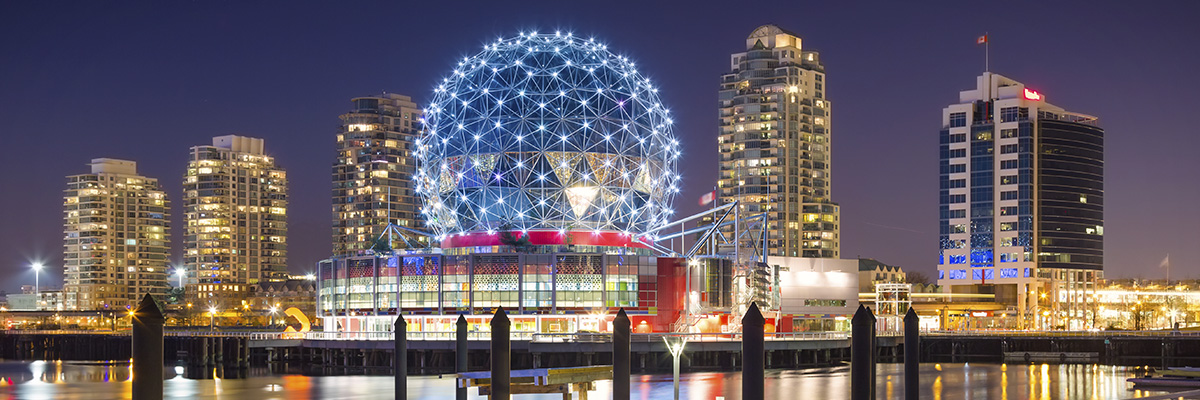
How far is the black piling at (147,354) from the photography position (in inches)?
742

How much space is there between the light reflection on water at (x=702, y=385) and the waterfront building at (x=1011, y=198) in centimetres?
8565

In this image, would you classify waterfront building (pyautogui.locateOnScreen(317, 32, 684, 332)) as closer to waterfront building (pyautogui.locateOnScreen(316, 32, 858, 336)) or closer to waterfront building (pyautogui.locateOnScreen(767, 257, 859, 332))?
waterfront building (pyautogui.locateOnScreen(316, 32, 858, 336))

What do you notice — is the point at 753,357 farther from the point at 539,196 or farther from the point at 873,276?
the point at 873,276

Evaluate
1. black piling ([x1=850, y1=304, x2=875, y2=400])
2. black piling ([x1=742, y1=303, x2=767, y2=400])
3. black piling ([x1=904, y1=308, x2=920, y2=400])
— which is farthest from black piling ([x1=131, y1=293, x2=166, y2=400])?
black piling ([x1=904, y1=308, x2=920, y2=400])

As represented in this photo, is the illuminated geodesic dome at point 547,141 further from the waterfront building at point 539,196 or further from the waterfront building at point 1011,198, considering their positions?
the waterfront building at point 1011,198

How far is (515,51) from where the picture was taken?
10300 cm

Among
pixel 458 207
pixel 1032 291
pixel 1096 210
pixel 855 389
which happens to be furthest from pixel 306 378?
pixel 1096 210

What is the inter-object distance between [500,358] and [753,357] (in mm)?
8076

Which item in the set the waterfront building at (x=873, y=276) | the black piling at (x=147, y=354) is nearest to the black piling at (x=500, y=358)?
the black piling at (x=147, y=354)

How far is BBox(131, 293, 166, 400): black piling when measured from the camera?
61.9 feet

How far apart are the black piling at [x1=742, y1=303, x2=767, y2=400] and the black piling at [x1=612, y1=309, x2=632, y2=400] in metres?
5.86

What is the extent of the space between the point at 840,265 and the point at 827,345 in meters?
33.7

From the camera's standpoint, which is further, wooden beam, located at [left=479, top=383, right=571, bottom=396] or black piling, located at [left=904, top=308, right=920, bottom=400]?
wooden beam, located at [left=479, top=383, right=571, bottom=396]

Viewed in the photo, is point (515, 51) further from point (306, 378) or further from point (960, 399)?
point (960, 399)
